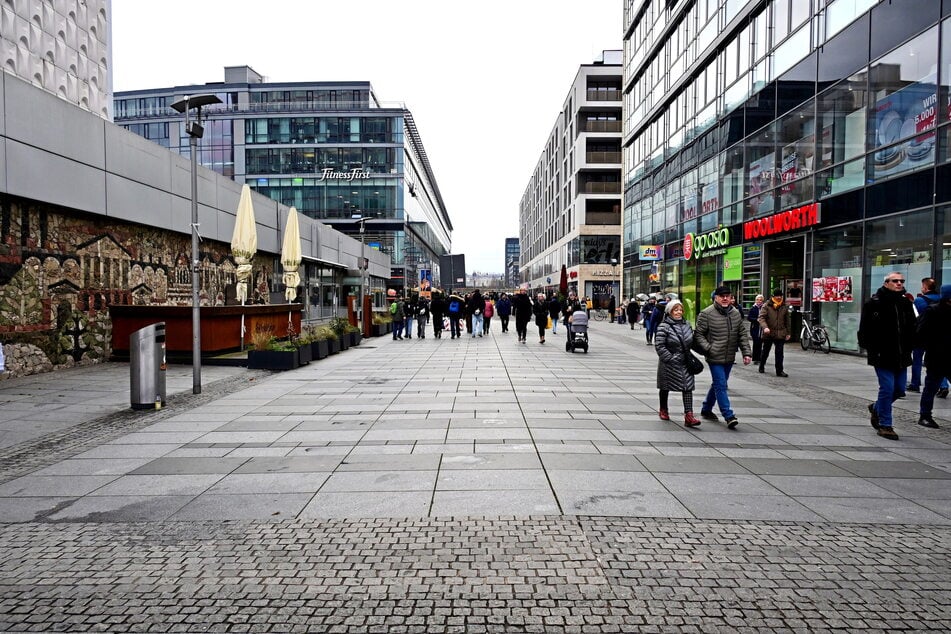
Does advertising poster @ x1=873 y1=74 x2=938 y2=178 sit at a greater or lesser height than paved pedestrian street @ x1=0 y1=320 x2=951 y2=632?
greater

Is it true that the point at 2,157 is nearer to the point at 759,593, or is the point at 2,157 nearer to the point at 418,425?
the point at 418,425

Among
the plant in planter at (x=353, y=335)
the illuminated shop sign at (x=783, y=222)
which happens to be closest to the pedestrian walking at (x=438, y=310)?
the plant in planter at (x=353, y=335)

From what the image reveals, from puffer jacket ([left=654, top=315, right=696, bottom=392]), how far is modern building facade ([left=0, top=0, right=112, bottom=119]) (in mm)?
19129

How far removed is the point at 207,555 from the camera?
377 centimetres

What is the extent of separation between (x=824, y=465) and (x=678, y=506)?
217 centimetres

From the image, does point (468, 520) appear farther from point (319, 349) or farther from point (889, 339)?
point (319, 349)

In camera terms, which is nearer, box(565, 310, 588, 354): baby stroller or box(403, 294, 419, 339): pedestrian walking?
box(565, 310, 588, 354): baby stroller

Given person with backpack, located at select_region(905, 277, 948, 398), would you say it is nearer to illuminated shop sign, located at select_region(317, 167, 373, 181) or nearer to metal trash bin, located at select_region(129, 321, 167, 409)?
metal trash bin, located at select_region(129, 321, 167, 409)

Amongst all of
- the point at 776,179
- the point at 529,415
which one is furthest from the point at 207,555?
the point at 776,179

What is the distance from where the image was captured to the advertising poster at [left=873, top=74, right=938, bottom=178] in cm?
1361

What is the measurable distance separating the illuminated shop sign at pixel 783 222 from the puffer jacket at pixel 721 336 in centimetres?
1236

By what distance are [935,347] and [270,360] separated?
38.4 feet

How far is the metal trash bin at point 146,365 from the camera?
8.47 metres

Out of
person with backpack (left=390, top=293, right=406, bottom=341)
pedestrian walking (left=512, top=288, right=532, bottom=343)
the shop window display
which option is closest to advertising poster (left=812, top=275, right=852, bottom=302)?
the shop window display
